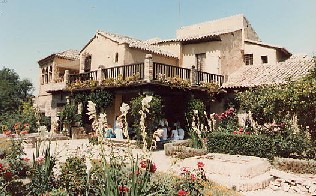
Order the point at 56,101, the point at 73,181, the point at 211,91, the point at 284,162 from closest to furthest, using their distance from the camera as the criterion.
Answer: the point at 73,181, the point at 284,162, the point at 211,91, the point at 56,101

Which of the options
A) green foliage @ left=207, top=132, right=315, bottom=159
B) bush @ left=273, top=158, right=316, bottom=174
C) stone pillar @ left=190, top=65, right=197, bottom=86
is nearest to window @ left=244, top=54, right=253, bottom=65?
stone pillar @ left=190, top=65, right=197, bottom=86

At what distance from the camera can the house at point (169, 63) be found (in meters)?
16.3

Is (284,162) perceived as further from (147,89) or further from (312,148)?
(147,89)

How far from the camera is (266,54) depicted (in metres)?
22.1

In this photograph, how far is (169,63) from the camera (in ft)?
73.9

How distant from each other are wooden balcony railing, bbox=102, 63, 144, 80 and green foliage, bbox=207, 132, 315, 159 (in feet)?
18.6

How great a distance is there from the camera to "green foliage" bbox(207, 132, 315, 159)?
11508 mm

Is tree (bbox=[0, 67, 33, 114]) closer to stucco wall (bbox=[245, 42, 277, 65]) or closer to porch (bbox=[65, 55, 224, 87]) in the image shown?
porch (bbox=[65, 55, 224, 87])

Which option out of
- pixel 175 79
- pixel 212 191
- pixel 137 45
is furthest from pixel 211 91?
pixel 212 191

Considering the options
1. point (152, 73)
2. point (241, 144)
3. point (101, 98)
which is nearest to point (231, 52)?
point (152, 73)

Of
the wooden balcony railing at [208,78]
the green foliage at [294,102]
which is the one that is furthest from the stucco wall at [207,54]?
the green foliage at [294,102]

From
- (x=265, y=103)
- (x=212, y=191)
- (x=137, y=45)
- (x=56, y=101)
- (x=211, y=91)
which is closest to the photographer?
(x=212, y=191)

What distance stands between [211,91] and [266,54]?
21.5 feet

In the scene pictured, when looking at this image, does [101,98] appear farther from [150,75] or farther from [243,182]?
[243,182]
